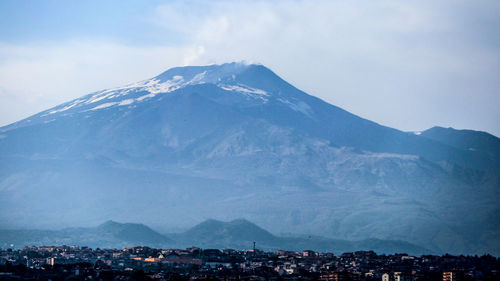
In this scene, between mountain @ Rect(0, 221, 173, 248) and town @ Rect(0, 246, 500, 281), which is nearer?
town @ Rect(0, 246, 500, 281)

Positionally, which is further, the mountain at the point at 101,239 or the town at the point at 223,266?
the mountain at the point at 101,239

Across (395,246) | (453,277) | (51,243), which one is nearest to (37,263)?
(453,277)

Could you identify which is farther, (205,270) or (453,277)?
(205,270)

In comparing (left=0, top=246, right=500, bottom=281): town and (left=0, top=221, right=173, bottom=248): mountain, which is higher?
(left=0, top=221, right=173, bottom=248): mountain

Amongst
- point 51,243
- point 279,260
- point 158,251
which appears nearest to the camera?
point 279,260

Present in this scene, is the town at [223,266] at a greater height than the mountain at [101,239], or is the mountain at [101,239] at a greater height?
the mountain at [101,239]

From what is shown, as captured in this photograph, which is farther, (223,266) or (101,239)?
(101,239)

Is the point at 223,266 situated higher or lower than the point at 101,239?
lower

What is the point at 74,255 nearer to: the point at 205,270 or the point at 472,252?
the point at 205,270
